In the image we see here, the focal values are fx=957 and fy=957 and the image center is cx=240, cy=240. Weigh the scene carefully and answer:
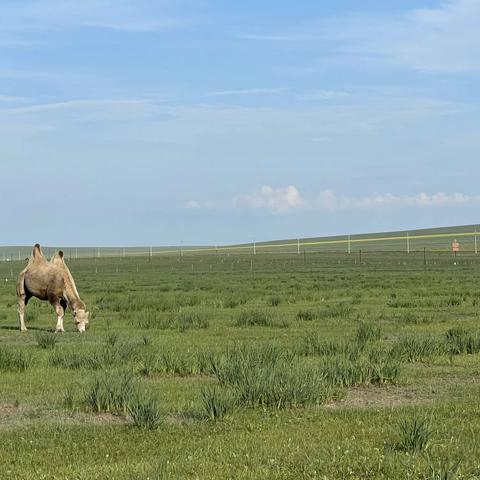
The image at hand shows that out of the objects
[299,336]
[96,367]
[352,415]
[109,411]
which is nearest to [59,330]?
[299,336]

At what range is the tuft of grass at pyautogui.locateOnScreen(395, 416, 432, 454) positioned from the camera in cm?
930

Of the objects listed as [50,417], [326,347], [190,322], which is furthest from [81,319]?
[50,417]

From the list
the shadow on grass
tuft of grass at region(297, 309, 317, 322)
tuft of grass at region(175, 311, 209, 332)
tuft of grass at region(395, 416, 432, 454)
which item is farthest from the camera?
tuft of grass at region(297, 309, 317, 322)

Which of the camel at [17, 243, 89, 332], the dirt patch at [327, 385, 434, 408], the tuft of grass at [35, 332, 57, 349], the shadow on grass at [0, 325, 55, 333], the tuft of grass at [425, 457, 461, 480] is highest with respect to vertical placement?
the camel at [17, 243, 89, 332]

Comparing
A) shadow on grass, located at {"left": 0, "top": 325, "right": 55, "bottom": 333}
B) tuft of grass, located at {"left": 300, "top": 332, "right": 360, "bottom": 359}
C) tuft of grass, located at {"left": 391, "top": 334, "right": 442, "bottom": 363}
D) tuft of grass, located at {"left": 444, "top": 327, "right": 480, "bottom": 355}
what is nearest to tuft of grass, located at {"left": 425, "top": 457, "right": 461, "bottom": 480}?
tuft of grass, located at {"left": 391, "top": 334, "right": 442, "bottom": 363}

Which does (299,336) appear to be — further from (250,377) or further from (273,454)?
(273,454)

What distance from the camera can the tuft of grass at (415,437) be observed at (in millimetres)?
9297

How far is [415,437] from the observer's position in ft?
30.7

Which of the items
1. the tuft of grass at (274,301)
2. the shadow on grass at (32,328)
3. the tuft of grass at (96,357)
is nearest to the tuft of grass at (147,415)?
the tuft of grass at (96,357)

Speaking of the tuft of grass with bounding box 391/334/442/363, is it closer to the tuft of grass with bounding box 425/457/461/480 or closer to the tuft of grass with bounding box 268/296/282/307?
the tuft of grass with bounding box 425/457/461/480

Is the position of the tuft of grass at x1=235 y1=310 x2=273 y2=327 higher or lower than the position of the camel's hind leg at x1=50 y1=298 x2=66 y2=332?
lower

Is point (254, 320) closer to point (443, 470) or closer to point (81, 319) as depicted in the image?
point (81, 319)

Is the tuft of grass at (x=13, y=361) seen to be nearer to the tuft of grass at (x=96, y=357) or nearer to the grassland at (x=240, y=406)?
the grassland at (x=240, y=406)

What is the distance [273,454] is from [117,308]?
23.1 m
